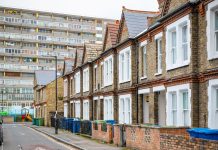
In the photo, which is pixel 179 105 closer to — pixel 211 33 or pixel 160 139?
pixel 160 139

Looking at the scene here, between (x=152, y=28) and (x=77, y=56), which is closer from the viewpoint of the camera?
(x=152, y=28)

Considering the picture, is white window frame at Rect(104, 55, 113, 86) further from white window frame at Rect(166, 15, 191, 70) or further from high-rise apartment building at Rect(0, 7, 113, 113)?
high-rise apartment building at Rect(0, 7, 113, 113)

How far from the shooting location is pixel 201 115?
16.8m

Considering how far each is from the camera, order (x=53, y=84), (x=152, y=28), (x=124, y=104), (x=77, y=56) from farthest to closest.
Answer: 1. (x=53, y=84)
2. (x=77, y=56)
3. (x=124, y=104)
4. (x=152, y=28)

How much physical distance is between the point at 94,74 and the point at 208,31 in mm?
21328

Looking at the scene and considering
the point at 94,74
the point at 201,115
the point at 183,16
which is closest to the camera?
the point at 201,115

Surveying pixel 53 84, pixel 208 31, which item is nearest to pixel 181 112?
pixel 208 31

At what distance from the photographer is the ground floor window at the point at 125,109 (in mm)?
26644

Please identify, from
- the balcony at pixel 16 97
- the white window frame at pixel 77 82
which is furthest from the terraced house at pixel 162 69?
the balcony at pixel 16 97

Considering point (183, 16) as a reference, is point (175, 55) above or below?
below

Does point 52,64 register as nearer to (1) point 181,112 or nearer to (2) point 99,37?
(2) point 99,37

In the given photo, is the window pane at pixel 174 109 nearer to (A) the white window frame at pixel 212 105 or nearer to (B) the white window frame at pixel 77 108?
(A) the white window frame at pixel 212 105

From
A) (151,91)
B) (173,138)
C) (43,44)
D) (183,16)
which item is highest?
(43,44)

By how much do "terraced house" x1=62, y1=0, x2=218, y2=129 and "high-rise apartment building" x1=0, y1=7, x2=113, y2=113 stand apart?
3133 inches
